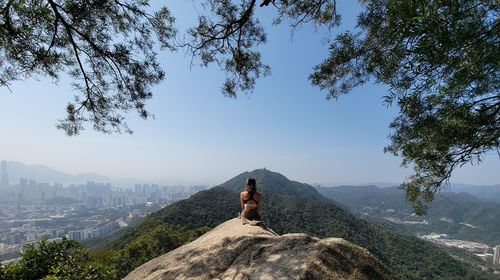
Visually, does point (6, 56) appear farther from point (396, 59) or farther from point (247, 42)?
point (396, 59)

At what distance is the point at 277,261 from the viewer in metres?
3.39

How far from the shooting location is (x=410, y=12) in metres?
3.44

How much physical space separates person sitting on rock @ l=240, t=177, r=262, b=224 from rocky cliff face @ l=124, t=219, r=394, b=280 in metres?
1.79

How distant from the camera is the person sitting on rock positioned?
6.32m

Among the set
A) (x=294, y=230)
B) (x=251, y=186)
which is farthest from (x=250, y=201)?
(x=294, y=230)

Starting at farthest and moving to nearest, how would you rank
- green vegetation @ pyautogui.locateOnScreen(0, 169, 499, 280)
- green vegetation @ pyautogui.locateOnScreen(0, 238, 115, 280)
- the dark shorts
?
green vegetation @ pyautogui.locateOnScreen(0, 169, 499, 280)
the dark shorts
green vegetation @ pyautogui.locateOnScreen(0, 238, 115, 280)

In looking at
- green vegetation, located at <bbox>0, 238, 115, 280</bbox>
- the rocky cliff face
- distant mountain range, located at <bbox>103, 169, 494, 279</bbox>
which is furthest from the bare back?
distant mountain range, located at <bbox>103, 169, 494, 279</bbox>

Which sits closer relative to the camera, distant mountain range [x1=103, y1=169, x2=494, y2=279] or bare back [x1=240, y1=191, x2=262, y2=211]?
bare back [x1=240, y1=191, x2=262, y2=211]

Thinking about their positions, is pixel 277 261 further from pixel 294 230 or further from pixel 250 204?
pixel 294 230

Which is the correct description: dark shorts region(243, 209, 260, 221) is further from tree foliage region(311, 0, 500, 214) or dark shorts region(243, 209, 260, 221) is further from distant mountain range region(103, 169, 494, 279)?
distant mountain range region(103, 169, 494, 279)

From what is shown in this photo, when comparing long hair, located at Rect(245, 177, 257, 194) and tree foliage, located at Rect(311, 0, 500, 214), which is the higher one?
tree foliage, located at Rect(311, 0, 500, 214)

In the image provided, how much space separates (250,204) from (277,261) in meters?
3.06

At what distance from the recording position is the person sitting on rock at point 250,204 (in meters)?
6.32

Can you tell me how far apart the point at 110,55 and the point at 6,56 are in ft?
4.94
